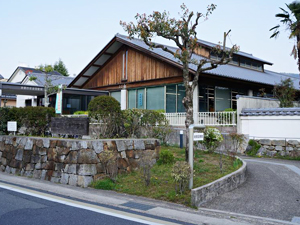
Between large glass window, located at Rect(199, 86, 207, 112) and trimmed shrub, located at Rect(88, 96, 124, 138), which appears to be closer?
trimmed shrub, located at Rect(88, 96, 124, 138)

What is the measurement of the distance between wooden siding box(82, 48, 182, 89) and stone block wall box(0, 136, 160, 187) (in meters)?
11.3

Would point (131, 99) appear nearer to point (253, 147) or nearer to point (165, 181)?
point (253, 147)

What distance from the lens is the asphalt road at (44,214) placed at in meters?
5.35

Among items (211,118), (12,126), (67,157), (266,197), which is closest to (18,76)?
(12,126)

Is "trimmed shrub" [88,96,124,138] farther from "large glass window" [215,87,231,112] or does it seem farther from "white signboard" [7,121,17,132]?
"large glass window" [215,87,231,112]

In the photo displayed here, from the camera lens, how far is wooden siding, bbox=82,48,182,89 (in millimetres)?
20970

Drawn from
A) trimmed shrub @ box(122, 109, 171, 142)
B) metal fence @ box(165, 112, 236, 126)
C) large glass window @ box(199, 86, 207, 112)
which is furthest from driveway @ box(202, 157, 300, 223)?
large glass window @ box(199, 86, 207, 112)

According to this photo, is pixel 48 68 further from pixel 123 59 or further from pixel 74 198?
pixel 74 198

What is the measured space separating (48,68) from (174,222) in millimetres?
17186

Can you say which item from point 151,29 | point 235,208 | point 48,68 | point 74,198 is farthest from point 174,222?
point 48,68

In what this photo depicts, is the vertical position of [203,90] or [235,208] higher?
[203,90]

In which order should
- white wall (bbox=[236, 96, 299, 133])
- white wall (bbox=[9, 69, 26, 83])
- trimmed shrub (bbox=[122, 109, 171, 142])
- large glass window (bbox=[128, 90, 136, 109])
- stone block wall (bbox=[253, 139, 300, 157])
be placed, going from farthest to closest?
white wall (bbox=[9, 69, 26, 83]) → large glass window (bbox=[128, 90, 136, 109]) → white wall (bbox=[236, 96, 299, 133]) → stone block wall (bbox=[253, 139, 300, 157]) → trimmed shrub (bbox=[122, 109, 171, 142])

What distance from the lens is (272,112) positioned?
1422 centimetres

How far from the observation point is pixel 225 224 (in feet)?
17.9
